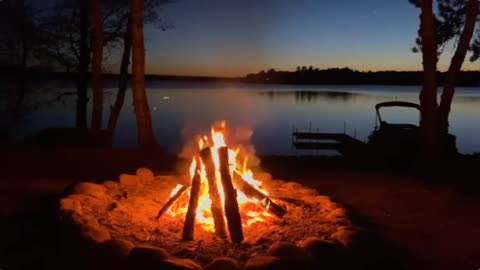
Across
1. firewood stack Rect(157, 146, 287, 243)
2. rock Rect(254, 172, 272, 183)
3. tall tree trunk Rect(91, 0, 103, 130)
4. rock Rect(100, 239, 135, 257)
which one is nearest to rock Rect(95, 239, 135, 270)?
rock Rect(100, 239, 135, 257)

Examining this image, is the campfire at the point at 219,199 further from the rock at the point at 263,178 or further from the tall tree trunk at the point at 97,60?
the tall tree trunk at the point at 97,60

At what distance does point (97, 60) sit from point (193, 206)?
9.91m

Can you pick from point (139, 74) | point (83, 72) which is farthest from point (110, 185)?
point (83, 72)

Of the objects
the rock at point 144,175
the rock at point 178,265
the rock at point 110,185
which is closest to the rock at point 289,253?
the rock at point 178,265

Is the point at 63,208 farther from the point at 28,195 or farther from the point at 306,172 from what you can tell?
the point at 306,172

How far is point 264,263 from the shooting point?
4.38 m

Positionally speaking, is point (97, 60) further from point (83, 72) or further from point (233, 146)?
point (233, 146)

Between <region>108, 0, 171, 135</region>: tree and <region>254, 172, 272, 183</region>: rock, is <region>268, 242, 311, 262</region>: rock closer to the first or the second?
<region>254, 172, 272, 183</region>: rock

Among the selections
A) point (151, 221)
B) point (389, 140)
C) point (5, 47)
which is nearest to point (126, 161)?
point (151, 221)

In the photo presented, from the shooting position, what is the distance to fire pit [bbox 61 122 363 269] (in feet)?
15.4

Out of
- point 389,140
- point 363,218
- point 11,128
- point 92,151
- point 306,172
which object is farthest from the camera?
point 11,128

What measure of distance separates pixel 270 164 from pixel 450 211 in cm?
486

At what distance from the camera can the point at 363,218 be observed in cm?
666

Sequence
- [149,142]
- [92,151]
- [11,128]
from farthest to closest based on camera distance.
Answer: [11,128] < [149,142] < [92,151]
